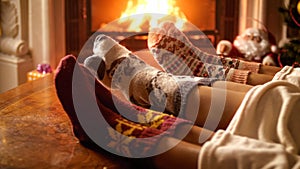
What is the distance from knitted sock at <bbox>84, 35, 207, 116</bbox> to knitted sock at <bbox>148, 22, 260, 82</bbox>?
14cm

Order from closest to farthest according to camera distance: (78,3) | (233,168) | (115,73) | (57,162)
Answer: (233,168) → (57,162) → (115,73) → (78,3)

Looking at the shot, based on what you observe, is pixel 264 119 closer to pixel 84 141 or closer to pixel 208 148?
pixel 208 148

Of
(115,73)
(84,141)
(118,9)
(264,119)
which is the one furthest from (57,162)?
(118,9)

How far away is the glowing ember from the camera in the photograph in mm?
3297

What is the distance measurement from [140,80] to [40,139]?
28 cm

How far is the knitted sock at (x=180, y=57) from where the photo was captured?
132cm

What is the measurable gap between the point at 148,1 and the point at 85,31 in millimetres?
520

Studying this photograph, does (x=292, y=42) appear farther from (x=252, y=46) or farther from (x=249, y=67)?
(x=249, y=67)

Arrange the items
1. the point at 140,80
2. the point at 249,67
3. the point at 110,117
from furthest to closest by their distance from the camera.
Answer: the point at 249,67 < the point at 140,80 < the point at 110,117

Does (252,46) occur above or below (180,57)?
below

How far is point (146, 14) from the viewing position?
333 centimetres

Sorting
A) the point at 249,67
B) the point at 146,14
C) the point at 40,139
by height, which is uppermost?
the point at 146,14

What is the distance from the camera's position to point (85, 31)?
3.14 meters

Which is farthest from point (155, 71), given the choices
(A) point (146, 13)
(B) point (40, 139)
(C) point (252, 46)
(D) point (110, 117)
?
(A) point (146, 13)
